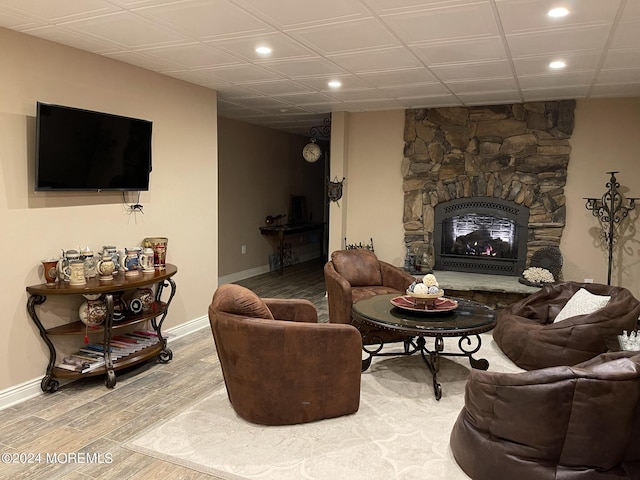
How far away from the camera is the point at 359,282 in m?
4.78

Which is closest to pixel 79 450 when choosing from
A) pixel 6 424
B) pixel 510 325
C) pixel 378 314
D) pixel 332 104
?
pixel 6 424

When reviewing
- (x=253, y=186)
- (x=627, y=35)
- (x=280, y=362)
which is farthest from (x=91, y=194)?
(x=253, y=186)

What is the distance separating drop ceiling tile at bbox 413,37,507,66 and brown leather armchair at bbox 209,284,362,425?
2033 millimetres

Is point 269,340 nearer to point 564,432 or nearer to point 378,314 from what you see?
point 378,314

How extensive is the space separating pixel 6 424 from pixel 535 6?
12.9 feet

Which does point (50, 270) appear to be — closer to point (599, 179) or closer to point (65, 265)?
point (65, 265)

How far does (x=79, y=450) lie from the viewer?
2617 millimetres

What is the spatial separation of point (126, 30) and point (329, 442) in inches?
112

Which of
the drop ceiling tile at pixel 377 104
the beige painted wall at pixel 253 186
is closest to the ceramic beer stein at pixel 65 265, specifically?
the drop ceiling tile at pixel 377 104

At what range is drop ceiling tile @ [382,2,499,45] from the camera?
8.61 feet

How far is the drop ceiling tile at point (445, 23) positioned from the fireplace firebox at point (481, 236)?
3.06m

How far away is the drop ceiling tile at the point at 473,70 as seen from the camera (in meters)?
3.76

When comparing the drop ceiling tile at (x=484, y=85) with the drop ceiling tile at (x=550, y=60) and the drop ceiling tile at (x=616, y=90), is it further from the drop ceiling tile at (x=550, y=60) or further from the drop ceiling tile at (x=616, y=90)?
the drop ceiling tile at (x=616, y=90)

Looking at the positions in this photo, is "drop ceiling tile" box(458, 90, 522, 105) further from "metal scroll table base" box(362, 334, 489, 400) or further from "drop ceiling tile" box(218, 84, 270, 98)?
"metal scroll table base" box(362, 334, 489, 400)
